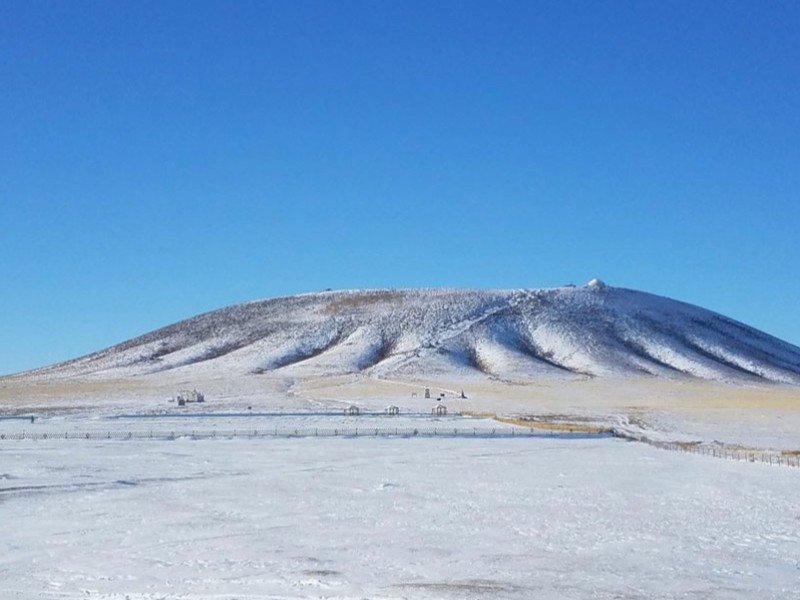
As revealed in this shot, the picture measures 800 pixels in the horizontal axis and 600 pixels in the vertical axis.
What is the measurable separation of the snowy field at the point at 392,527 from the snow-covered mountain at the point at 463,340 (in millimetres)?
78872


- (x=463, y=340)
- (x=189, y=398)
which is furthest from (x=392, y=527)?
(x=463, y=340)

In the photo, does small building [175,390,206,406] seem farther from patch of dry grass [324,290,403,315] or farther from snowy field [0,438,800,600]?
patch of dry grass [324,290,403,315]

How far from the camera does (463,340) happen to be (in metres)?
140

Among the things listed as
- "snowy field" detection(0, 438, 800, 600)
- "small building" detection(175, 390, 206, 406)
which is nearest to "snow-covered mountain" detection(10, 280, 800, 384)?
"small building" detection(175, 390, 206, 406)

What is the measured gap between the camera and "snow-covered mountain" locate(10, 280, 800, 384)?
12675 centimetres

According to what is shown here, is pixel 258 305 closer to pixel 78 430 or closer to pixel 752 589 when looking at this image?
pixel 78 430

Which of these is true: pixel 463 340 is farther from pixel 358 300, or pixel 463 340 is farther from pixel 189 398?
pixel 189 398

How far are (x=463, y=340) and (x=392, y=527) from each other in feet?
379

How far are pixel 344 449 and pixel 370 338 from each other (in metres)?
98.6

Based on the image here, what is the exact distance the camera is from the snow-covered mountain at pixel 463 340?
127 m

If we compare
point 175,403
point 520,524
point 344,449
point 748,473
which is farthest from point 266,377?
point 520,524

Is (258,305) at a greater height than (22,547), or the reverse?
(258,305)

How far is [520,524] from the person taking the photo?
1008 inches

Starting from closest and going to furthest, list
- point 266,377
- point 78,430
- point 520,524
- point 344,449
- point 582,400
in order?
1. point 520,524
2. point 344,449
3. point 78,430
4. point 582,400
5. point 266,377
